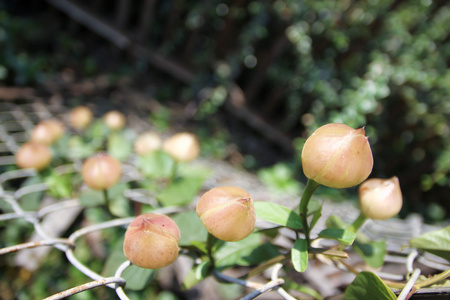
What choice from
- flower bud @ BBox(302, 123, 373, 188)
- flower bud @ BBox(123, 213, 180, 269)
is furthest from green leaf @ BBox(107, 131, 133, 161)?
flower bud @ BBox(302, 123, 373, 188)

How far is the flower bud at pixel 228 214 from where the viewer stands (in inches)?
11.2

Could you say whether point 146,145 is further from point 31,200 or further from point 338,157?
point 338,157

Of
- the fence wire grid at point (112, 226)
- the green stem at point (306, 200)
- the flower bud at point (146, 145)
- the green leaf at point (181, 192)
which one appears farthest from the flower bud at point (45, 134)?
the green stem at point (306, 200)

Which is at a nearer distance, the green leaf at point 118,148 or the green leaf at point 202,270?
the green leaf at point 202,270

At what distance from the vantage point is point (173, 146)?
604 mm

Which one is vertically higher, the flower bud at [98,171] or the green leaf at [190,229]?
the flower bud at [98,171]

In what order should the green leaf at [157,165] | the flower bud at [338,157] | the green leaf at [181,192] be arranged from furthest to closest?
1. the green leaf at [157,165]
2. the green leaf at [181,192]
3. the flower bud at [338,157]

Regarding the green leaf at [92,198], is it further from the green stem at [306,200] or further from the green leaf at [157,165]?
the green stem at [306,200]

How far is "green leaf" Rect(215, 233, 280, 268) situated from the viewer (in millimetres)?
397

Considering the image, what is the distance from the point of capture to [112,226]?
0.51m

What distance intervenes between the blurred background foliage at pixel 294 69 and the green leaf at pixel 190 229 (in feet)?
4.02

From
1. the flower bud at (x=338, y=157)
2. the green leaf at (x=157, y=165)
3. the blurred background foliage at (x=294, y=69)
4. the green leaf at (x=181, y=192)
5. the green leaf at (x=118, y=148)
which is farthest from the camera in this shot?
A: the blurred background foliage at (x=294, y=69)

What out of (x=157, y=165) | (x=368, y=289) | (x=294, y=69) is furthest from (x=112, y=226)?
(x=294, y=69)

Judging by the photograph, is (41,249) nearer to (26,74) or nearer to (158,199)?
(158,199)
